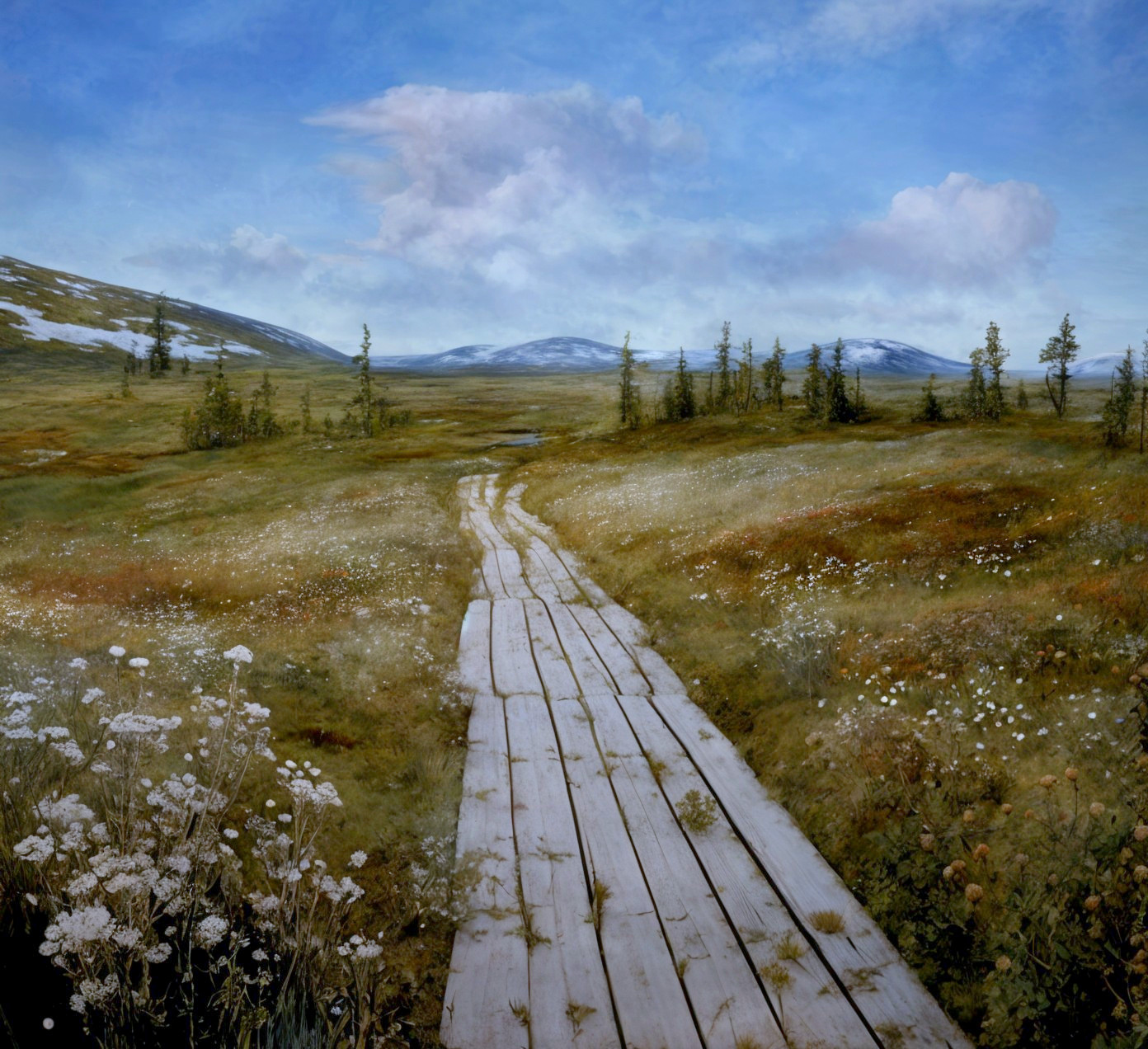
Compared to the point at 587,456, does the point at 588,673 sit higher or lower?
lower

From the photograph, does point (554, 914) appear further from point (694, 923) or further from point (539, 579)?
point (539, 579)

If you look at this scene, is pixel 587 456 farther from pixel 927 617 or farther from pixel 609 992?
pixel 609 992

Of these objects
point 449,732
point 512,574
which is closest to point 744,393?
point 512,574

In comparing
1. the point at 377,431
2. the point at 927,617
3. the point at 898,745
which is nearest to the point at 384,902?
the point at 898,745

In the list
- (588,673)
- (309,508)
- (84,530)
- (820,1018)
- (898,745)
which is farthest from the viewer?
(309,508)

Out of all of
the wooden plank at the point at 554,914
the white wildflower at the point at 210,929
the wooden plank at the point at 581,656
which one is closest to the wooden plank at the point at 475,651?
the wooden plank at the point at 581,656

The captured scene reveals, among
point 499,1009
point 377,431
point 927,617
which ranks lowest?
point 499,1009

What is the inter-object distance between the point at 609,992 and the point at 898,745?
4.62 meters

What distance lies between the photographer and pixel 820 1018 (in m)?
4.92

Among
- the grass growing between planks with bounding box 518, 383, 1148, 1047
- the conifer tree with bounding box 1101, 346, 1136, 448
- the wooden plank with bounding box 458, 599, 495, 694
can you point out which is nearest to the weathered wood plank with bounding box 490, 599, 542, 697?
the wooden plank with bounding box 458, 599, 495, 694

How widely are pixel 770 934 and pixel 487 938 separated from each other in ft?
8.48

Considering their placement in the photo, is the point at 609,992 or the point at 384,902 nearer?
the point at 609,992

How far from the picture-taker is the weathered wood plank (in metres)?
11.5

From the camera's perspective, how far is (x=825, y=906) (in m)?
6.11
